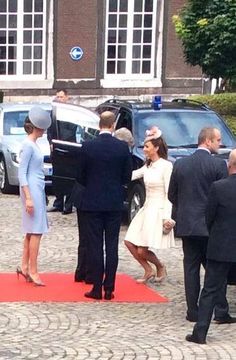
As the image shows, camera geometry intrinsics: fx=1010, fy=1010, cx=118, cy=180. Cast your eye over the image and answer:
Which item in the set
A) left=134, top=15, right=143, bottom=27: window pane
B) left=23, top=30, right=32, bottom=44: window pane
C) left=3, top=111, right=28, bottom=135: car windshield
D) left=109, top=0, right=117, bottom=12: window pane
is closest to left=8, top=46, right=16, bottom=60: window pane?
left=23, top=30, right=32, bottom=44: window pane

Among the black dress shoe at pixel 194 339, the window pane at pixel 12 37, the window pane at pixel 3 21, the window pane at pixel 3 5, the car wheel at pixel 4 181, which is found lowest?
the car wheel at pixel 4 181

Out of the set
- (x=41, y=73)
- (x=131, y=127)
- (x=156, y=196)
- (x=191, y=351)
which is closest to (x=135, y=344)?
(x=191, y=351)

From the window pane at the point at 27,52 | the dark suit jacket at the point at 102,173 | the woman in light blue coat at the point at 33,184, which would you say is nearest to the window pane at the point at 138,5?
the window pane at the point at 27,52

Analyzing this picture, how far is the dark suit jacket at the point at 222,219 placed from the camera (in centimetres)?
857

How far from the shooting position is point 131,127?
1508cm

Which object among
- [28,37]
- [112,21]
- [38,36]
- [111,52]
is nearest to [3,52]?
[28,37]

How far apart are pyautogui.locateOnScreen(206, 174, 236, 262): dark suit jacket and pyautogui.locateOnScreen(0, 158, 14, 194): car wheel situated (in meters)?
10.4

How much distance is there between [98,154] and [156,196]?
111cm

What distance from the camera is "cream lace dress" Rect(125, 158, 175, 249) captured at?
35.2 ft

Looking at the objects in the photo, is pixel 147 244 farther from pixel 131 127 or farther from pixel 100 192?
pixel 131 127

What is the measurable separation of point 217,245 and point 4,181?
10544 mm

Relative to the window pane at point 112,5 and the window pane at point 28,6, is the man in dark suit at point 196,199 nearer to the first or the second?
the window pane at point 28,6

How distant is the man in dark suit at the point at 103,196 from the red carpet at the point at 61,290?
28cm

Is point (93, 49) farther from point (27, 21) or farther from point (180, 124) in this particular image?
point (180, 124)
